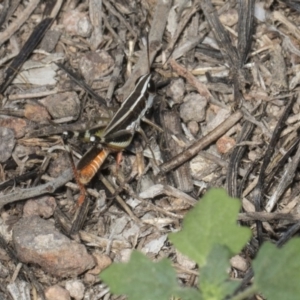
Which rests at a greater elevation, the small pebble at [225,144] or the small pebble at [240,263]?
the small pebble at [225,144]

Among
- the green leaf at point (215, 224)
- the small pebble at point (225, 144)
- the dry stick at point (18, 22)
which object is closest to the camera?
the green leaf at point (215, 224)

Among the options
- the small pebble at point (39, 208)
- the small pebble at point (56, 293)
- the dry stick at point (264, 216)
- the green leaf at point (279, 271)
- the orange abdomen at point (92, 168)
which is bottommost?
the small pebble at point (56, 293)

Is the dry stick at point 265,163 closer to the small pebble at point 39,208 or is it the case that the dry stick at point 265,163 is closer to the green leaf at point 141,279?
the small pebble at point 39,208

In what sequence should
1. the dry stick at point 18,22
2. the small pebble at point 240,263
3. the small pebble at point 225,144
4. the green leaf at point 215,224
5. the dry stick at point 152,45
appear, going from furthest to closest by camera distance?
the dry stick at point 18,22
the dry stick at point 152,45
the small pebble at point 225,144
the small pebble at point 240,263
the green leaf at point 215,224

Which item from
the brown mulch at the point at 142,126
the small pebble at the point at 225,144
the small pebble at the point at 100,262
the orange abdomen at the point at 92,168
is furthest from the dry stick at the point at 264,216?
the orange abdomen at the point at 92,168

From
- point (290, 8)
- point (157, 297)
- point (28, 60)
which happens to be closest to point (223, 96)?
point (290, 8)

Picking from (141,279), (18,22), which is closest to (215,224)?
(141,279)

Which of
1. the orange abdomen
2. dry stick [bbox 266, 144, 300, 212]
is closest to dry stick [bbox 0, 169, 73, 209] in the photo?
the orange abdomen
